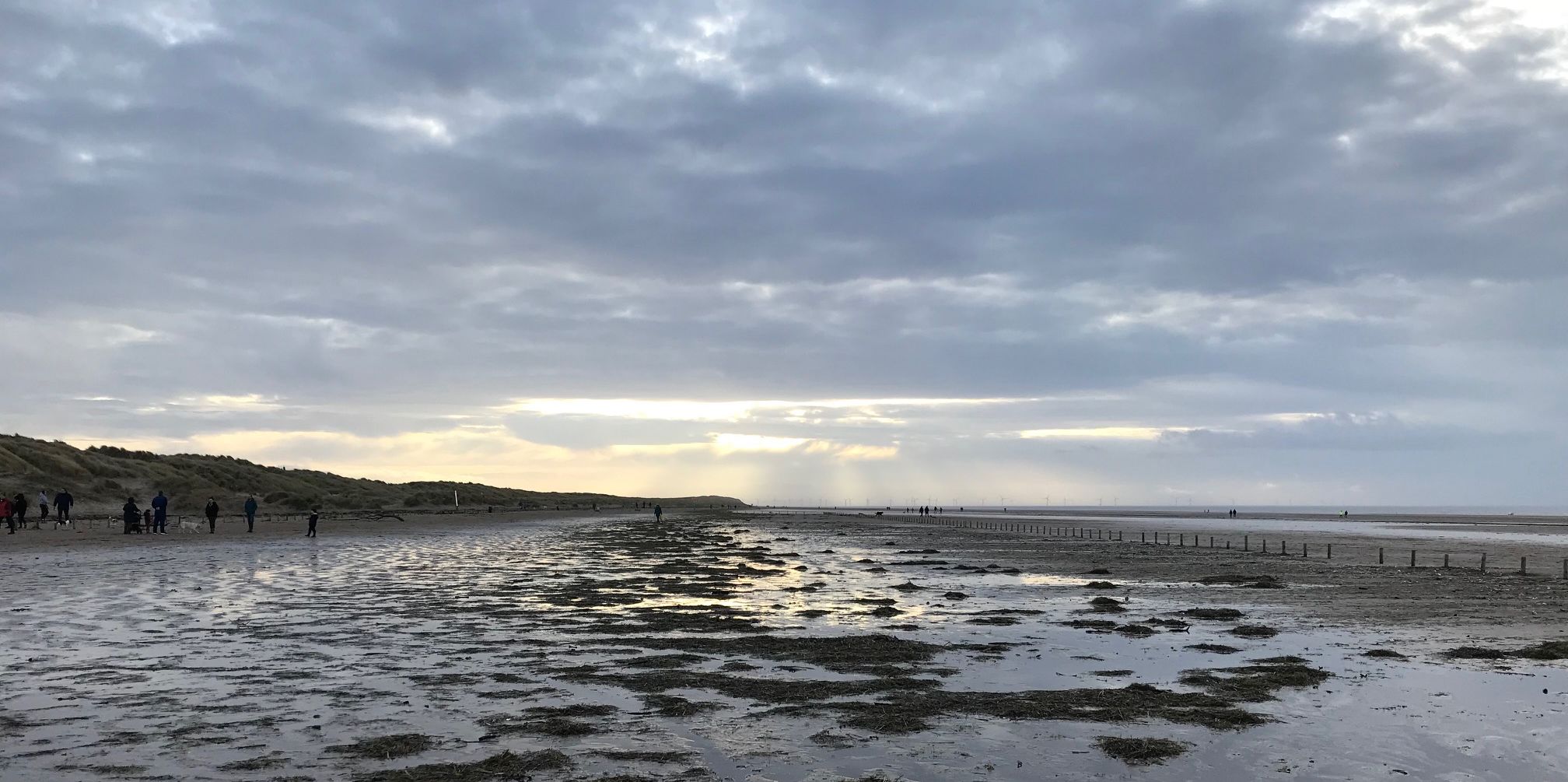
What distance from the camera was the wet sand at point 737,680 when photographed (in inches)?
475

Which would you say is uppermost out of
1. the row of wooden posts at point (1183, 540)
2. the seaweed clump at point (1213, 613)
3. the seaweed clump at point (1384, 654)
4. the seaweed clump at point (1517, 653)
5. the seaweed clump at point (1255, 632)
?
the seaweed clump at point (1517, 653)

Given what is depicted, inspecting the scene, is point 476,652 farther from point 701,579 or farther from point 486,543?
point 486,543

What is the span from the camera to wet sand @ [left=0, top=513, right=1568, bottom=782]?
12.1 m

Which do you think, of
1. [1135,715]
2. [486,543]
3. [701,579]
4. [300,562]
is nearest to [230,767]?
Answer: [1135,715]

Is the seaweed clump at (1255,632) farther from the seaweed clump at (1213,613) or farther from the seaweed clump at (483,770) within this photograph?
the seaweed clump at (483,770)

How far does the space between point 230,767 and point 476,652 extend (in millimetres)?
8272

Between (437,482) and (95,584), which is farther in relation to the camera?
(437,482)

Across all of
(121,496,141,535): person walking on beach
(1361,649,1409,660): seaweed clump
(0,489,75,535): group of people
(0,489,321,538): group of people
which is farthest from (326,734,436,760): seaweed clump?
(0,489,75,535): group of people

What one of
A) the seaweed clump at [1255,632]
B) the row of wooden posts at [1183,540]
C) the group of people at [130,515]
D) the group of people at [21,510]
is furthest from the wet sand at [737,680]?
the group of people at [21,510]

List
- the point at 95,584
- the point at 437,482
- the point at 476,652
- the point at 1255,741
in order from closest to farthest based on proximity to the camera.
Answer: the point at 1255,741, the point at 476,652, the point at 95,584, the point at 437,482

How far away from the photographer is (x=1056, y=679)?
17719 mm

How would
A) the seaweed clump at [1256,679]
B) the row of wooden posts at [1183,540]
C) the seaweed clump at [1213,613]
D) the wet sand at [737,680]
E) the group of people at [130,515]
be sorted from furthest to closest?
the group of people at [130,515] < the row of wooden posts at [1183,540] < the seaweed clump at [1213,613] < the seaweed clump at [1256,679] < the wet sand at [737,680]

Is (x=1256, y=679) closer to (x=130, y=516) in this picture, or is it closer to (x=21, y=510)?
(x=130, y=516)

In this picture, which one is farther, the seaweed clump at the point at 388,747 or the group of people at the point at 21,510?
the group of people at the point at 21,510
